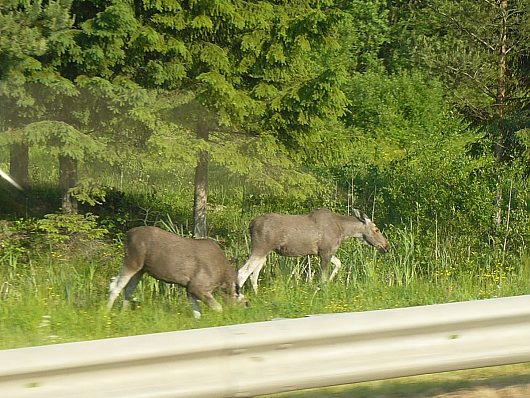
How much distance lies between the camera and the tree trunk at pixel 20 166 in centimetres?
1540

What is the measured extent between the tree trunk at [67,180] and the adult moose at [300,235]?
151 inches

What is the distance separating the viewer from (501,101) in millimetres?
15672

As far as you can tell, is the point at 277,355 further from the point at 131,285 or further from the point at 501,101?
the point at 501,101

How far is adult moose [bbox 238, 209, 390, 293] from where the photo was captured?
39.9 ft

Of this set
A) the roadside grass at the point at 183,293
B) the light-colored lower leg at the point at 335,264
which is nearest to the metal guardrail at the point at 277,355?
the roadside grass at the point at 183,293

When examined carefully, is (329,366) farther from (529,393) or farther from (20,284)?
(20,284)

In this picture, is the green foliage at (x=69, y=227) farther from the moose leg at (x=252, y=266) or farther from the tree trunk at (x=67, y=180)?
the moose leg at (x=252, y=266)

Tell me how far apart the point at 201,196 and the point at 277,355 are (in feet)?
35.0

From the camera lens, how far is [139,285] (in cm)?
1109

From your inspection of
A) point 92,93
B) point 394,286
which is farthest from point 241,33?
point 394,286

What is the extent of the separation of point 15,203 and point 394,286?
27.7ft

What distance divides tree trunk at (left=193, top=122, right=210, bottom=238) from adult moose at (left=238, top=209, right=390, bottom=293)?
9.79 feet

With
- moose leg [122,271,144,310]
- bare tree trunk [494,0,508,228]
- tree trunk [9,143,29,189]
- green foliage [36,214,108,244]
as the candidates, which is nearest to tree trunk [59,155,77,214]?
green foliage [36,214,108,244]

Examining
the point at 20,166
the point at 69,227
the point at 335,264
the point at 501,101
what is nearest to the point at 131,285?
the point at 335,264
